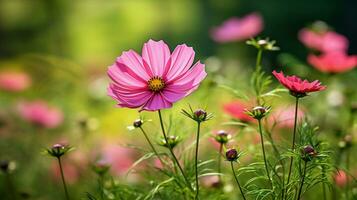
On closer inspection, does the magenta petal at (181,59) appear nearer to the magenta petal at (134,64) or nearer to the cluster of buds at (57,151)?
the magenta petal at (134,64)

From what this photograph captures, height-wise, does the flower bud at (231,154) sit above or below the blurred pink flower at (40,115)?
below

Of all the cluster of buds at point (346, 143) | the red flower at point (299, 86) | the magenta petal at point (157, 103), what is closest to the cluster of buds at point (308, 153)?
the red flower at point (299, 86)

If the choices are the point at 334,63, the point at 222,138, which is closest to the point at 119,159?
the point at 334,63

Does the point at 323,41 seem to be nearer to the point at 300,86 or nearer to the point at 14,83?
the point at 300,86

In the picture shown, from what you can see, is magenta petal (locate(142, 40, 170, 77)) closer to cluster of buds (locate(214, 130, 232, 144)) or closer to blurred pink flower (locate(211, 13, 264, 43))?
cluster of buds (locate(214, 130, 232, 144))

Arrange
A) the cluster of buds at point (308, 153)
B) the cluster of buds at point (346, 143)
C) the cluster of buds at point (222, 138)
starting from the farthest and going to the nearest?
the cluster of buds at point (346, 143) → the cluster of buds at point (222, 138) → the cluster of buds at point (308, 153)

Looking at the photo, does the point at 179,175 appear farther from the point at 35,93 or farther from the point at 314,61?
the point at 35,93

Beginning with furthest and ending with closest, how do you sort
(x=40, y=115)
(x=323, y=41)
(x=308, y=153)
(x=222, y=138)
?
(x=40, y=115) < (x=323, y=41) < (x=222, y=138) < (x=308, y=153)
